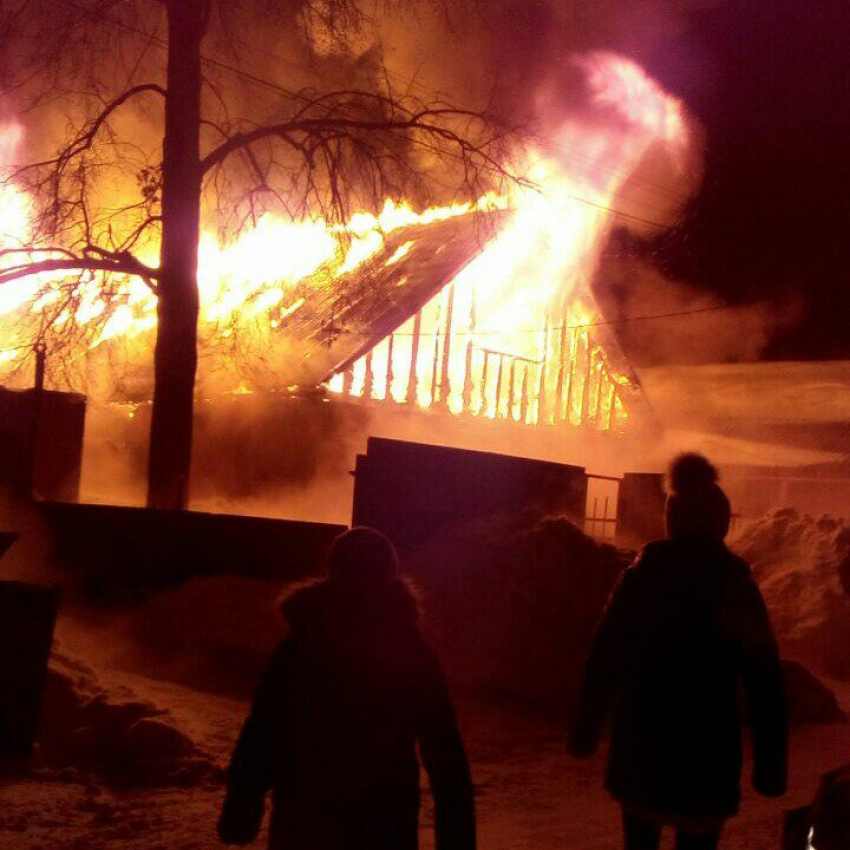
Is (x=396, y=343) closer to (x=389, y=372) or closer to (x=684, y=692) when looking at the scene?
(x=389, y=372)

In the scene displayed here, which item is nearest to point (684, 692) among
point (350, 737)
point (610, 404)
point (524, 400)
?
point (350, 737)

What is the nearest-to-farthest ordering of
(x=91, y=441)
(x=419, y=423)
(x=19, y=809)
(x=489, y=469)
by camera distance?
(x=19, y=809) < (x=489, y=469) < (x=91, y=441) < (x=419, y=423)

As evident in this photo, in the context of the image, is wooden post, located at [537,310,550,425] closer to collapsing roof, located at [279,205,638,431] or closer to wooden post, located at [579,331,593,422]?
collapsing roof, located at [279,205,638,431]

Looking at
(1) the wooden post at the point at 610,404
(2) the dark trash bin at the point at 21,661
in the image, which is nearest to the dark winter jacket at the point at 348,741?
(2) the dark trash bin at the point at 21,661

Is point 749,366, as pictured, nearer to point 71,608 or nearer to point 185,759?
point 71,608

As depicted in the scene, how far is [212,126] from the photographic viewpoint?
13.5 metres

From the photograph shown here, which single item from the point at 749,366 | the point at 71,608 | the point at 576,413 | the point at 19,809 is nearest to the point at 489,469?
the point at 71,608

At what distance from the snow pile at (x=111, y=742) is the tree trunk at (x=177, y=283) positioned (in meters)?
5.77

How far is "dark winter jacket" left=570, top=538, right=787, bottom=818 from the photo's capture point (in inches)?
136

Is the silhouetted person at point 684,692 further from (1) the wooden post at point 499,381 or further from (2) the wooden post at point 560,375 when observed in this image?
(2) the wooden post at point 560,375

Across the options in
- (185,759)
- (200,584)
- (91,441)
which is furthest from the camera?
(91,441)

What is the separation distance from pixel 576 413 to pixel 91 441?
11296mm

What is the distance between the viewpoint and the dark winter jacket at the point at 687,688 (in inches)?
136

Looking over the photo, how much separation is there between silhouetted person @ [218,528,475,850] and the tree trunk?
970cm
